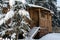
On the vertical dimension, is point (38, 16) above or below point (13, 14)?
below

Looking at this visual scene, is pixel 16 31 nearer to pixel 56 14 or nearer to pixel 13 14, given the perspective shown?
pixel 13 14

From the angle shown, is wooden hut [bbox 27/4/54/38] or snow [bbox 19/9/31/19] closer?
snow [bbox 19/9/31/19]

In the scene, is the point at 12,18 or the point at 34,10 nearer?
the point at 12,18

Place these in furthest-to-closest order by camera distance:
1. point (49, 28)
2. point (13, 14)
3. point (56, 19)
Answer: point (56, 19)
point (49, 28)
point (13, 14)

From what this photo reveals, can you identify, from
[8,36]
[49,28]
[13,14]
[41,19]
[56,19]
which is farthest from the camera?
[56,19]

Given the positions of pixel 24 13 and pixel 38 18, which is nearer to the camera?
pixel 24 13

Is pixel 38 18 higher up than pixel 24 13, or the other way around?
pixel 24 13

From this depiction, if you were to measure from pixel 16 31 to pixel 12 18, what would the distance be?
0.54 m

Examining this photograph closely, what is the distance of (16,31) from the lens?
7.36 m

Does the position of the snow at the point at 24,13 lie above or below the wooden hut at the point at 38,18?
above

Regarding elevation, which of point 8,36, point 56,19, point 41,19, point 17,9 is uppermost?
point 17,9

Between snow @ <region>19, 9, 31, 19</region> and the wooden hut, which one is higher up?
snow @ <region>19, 9, 31, 19</region>

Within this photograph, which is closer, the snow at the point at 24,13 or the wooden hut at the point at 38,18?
the snow at the point at 24,13

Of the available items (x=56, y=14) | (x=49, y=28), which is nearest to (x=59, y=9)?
(x=56, y=14)
